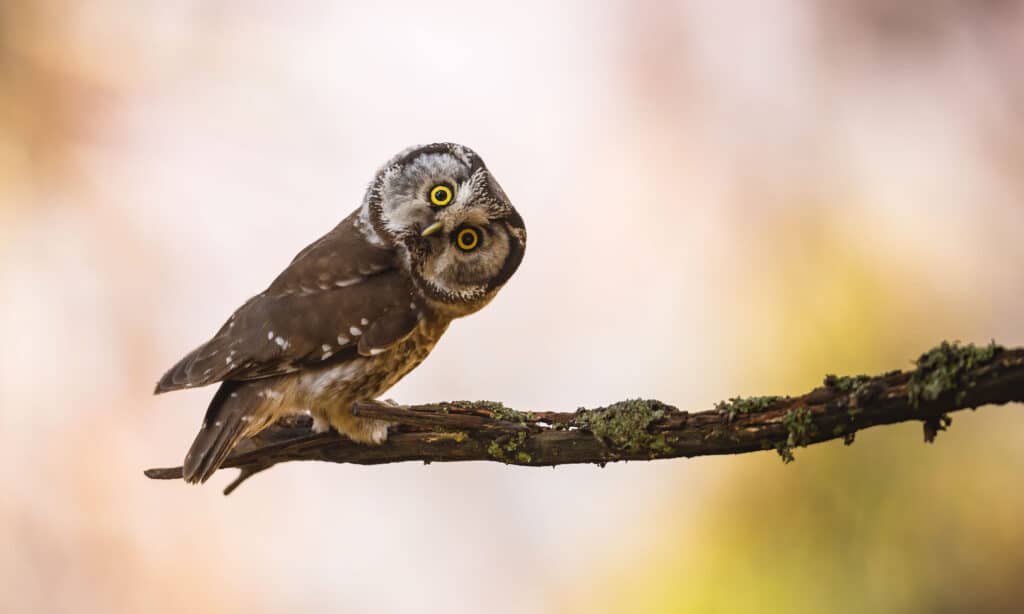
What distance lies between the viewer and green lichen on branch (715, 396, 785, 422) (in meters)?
2.00

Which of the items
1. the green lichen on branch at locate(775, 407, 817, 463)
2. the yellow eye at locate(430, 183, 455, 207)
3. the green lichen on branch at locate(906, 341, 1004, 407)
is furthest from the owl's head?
the green lichen on branch at locate(906, 341, 1004, 407)

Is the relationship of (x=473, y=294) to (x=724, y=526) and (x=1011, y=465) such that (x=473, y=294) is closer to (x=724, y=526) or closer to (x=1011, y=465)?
(x=724, y=526)

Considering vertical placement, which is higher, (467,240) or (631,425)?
(467,240)

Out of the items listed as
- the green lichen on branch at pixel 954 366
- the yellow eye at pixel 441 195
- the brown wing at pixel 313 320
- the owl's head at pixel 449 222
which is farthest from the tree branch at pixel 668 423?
the yellow eye at pixel 441 195

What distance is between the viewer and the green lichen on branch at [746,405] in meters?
2.00

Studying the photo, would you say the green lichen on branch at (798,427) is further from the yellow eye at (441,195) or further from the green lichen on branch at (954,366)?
the yellow eye at (441,195)

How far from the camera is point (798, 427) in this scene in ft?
6.38

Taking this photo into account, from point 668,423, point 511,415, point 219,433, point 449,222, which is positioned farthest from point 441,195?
point 668,423

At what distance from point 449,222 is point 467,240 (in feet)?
0.32

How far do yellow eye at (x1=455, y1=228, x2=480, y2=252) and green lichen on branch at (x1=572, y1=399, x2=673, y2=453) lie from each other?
77cm

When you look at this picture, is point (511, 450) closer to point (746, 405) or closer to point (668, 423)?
point (668, 423)

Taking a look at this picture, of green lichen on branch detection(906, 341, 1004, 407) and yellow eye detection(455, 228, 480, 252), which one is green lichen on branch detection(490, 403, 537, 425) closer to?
yellow eye detection(455, 228, 480, 252)

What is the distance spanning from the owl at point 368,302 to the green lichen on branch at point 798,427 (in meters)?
1.10

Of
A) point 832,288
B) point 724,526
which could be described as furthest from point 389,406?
point 832,288
